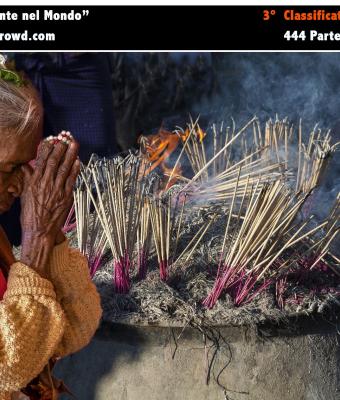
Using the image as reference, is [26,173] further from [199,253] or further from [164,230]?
[199,253]

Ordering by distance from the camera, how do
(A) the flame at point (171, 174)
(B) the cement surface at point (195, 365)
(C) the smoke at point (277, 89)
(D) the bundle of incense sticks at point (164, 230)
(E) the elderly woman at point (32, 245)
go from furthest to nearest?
(C) the smoke at point (277, 89) < (A) the flame at point (171, 174) < (D) the bundle of incense sticks at point (164, 230) < (B) the cement surface at point (195, 365) < (E) the elderly woman at point (32, 245)

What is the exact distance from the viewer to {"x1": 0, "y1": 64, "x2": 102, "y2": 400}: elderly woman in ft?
5.63

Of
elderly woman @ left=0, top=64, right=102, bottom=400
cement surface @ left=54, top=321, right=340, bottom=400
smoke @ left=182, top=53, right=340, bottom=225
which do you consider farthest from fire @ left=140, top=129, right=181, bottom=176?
elderly woman @ left=0, top=64, right=102, bottom=400

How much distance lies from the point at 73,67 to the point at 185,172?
1.01 meters

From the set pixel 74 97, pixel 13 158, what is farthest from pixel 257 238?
pixel 74 97

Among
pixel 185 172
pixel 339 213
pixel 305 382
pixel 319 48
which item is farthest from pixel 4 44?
pixel 305 382

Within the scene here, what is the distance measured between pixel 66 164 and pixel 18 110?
17cm

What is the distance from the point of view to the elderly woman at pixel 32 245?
1.72m

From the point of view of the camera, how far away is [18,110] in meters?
1.73

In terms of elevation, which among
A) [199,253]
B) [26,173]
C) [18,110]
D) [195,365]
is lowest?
[195,365]

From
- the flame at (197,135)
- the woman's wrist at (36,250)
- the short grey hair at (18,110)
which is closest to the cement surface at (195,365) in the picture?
the woman's wrist at (36,250)

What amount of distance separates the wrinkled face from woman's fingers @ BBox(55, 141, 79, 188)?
7 cm

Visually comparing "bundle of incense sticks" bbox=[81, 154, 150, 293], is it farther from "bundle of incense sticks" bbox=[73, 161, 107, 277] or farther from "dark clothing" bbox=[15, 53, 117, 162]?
"dark clothing" bbox=[15, 53, 117, 162]

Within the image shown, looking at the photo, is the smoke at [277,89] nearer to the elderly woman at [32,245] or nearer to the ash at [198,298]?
the ash at [198,298]
